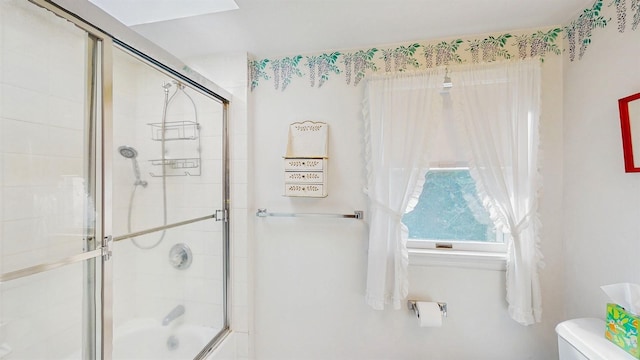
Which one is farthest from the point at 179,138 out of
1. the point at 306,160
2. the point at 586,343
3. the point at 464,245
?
the point at 586,343

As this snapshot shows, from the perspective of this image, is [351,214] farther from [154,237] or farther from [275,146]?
[154,237]

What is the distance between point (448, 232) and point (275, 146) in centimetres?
122

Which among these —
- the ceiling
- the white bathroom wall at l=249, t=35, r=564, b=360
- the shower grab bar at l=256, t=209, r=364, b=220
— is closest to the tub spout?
the white bathroom wall at l=249, t=35, r=564, b=360

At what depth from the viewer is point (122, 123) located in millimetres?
1258

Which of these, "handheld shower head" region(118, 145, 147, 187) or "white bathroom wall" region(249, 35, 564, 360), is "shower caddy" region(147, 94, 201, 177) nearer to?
"handheld shower head" region(118, 145, 147, 187)

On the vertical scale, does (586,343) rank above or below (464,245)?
below

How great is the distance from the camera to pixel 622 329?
3.08 feet

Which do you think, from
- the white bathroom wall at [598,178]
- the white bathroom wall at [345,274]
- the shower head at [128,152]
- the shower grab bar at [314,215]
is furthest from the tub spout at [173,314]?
the white bathroom wall at [598,178]

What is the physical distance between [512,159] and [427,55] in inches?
29.8

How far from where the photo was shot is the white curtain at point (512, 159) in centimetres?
136

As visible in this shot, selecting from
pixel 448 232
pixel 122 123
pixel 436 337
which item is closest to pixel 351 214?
pixel 448 232

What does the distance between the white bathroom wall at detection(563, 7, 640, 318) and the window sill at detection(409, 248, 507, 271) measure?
0.32m

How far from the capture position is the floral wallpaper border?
1.29 meters

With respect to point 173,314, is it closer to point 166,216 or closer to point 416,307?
point 166,216
